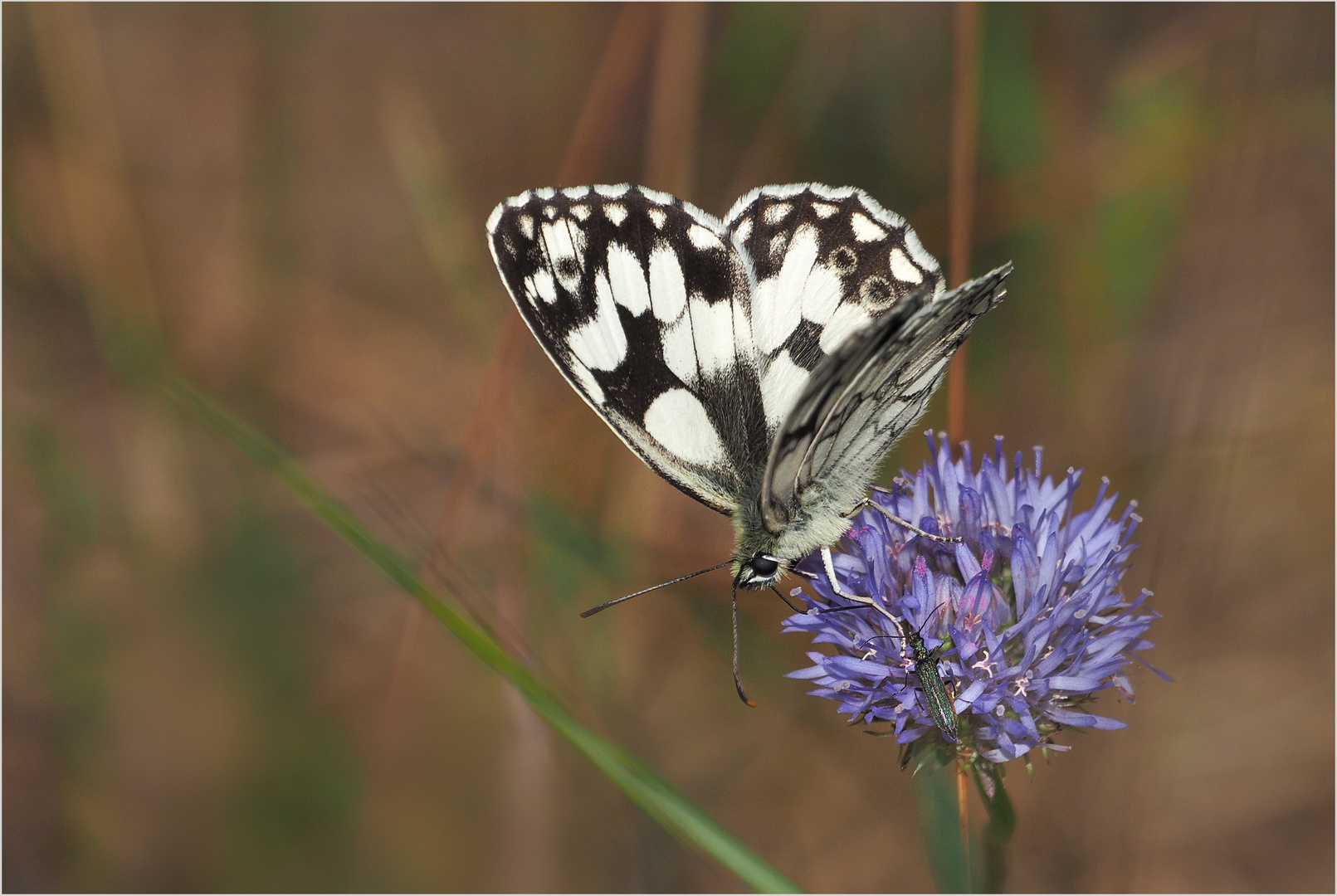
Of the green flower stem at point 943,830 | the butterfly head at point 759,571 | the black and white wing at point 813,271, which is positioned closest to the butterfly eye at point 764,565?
the butterfly head at point 759,571

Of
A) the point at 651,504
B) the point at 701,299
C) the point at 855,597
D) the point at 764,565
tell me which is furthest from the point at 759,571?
the point at 651,504

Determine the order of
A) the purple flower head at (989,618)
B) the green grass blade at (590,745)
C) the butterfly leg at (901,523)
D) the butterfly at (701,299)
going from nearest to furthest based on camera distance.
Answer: the green grass blade at (590,745), the purple flower head at (989,618), the butterfly leg at (901,523), the butterfly at (701,299)

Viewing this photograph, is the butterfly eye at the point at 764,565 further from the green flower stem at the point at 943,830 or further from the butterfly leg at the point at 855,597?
the green flower stem at the point at 943,830

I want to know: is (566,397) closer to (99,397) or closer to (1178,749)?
(99,397)

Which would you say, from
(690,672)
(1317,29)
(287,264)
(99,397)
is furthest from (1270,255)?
(99,397)

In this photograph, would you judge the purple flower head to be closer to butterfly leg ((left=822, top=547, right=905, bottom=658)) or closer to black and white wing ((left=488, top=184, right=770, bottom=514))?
butterfly leg ((left=822, top=547, right=905, bottom=658))
